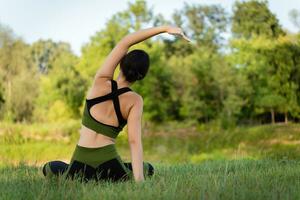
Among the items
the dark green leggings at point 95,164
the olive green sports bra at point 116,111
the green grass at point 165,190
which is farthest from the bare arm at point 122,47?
the green grass at point 165,190

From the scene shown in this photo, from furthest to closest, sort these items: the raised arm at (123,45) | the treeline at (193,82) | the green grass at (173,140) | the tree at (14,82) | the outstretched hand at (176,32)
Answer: the tree at (14,82)
the treeline at (193,82)
the green grass at (173,140)
the raised arm at (123,45)
the outstretched hand at (176,32)

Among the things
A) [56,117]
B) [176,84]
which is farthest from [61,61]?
[176,84]

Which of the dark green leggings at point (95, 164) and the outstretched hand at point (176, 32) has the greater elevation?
the outstretched hand at point (176, 32)

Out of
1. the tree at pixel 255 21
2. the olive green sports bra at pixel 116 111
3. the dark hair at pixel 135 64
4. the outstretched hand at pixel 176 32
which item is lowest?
the olive green sports bra at pixel 116 111

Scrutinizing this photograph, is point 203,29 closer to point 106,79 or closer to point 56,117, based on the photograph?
point 56,117

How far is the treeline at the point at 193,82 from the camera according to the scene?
84.9ft

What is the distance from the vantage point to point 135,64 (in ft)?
12.2

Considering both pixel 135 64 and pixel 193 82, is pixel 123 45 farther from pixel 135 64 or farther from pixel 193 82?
pixel 193 82

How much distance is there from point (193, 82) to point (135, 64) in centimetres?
2685

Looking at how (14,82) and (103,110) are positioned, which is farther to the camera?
(14,82)

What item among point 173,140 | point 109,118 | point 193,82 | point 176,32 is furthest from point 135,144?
point 193,82

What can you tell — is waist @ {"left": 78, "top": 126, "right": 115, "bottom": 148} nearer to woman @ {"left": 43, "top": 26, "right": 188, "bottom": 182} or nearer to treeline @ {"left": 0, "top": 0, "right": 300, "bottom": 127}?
woman @ {"left": 43, "top": 26, "right": 188, "bottom": 182}

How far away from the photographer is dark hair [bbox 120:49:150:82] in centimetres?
372

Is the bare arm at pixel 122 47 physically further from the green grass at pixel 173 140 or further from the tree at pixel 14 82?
the tree at pixel 14 82
